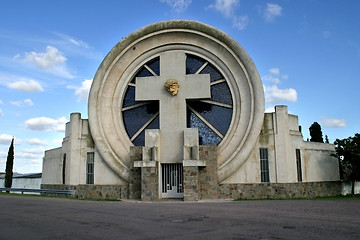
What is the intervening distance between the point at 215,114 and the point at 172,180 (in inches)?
191

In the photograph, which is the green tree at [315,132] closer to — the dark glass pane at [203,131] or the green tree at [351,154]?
the green tree at [351,154]

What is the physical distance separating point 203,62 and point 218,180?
7.68 meters

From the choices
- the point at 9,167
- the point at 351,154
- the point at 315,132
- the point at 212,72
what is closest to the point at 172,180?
the point at 212,72

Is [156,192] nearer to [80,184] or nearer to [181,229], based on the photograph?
[80,184]

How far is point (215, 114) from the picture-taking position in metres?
21.0

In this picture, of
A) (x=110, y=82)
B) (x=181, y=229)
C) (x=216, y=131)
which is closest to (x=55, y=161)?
(x=110, y=82)

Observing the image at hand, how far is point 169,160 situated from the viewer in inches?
776

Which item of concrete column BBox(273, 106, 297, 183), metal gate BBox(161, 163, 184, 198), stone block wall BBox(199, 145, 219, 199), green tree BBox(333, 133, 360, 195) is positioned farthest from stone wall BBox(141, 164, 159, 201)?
green tree BBox(333, 133, 360, 195)

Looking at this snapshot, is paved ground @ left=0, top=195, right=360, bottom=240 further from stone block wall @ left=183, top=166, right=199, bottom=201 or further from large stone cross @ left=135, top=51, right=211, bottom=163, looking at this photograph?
large stone cross @ left=135, top=51, right=211, bottom=163

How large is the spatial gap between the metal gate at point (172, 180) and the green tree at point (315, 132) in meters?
15.1

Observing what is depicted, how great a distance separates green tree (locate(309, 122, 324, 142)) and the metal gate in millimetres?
15122

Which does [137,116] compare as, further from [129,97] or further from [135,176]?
[135,176]

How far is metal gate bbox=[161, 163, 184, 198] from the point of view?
19695mm

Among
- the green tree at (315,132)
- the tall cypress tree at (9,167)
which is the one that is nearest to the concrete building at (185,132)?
the tall cypress tree at (9,167)
